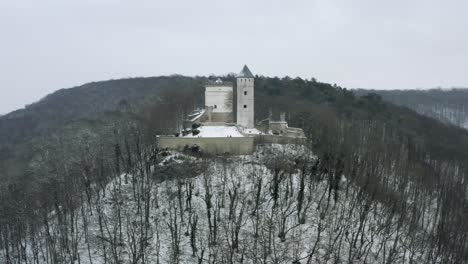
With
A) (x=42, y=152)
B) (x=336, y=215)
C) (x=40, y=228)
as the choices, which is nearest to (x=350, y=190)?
(x=336, y=215)

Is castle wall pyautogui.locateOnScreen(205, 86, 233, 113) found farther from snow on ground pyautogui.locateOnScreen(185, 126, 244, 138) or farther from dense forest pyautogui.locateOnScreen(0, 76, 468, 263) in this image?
dense forest pyautogui.locateOnScreen(0, 76, 468, 263)

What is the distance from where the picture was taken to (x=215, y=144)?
40.1m

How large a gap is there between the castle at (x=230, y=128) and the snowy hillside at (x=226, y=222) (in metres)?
1.80

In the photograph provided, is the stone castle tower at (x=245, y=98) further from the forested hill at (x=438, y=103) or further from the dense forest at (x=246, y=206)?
the forested hill at (x=438, y=103)

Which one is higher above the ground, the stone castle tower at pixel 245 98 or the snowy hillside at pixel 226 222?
the stone castle tower at pixel 245 98

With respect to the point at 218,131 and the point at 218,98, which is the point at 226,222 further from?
the point at 218,98

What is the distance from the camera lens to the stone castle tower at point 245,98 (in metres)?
45.9

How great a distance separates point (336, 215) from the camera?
31281 millimetres

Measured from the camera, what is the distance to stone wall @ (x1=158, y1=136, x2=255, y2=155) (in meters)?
40.1

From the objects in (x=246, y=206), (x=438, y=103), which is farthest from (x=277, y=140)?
(x=438, y=103)

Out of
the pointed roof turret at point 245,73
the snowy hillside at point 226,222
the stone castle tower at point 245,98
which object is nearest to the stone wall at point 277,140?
the snowy hillside at point 226,222

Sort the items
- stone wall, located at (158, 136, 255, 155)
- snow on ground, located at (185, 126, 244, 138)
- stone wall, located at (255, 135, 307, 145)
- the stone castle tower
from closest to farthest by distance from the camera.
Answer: stone wall, located at (158, 136, 255, 155)
snow on ground, located at (185, 126, 244, 138)
stone wall, located at (255, 135, 307, 145)
the stone castle tower

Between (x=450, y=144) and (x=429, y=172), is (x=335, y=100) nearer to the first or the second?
(x=450, y=144)

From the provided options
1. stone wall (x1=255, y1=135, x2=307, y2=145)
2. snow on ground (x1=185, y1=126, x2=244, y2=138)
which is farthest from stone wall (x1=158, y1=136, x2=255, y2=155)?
stone wall (x1=255, y1=135, x2=307, y2=145)
